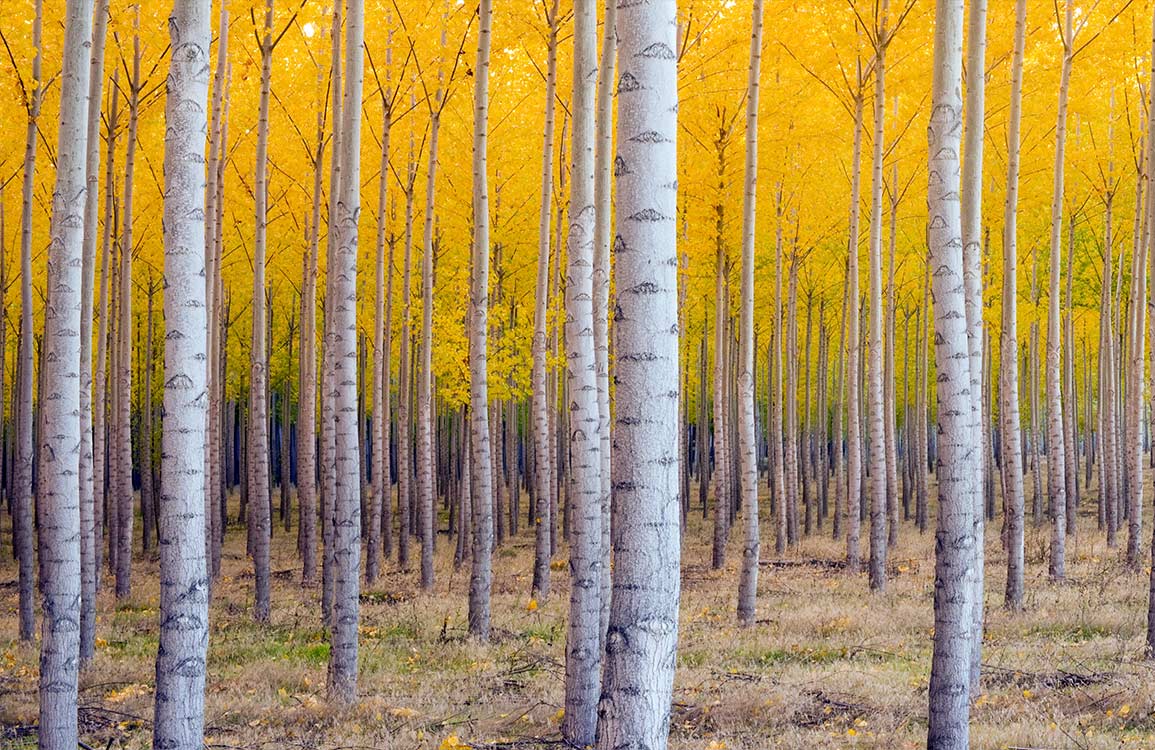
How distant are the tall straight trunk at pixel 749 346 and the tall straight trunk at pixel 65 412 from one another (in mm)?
5742

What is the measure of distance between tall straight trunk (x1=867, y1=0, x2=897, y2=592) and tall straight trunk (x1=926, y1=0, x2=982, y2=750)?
606 centimetres

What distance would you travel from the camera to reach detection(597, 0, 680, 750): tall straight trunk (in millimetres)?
3168

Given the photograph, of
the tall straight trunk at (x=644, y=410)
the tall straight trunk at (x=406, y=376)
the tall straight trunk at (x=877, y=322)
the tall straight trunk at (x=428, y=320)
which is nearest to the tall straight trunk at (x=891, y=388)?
the tall straight trunk at (x=877, y=322)

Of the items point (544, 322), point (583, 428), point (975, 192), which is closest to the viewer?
point (975, 192)

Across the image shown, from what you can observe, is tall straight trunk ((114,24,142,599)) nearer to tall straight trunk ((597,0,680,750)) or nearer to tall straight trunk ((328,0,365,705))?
tall straight trunk ((328,0,365,705))

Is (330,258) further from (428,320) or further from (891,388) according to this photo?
(891,388)

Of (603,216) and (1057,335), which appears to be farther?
(1057,335)

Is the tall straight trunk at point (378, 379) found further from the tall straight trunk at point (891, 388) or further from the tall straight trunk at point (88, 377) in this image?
the tall straight trunk at point (891, 388)

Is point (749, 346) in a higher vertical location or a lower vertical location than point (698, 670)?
higher

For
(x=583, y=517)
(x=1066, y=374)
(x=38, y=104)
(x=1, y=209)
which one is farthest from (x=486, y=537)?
(x=1066, y=374)

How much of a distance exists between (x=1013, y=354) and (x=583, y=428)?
16.4 ft

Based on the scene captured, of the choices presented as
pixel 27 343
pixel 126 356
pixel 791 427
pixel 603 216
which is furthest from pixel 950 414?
pixel 791 427

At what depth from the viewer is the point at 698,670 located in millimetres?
8406

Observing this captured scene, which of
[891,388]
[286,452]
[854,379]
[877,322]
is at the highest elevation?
[877,322]
